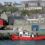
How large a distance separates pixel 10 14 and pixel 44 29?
60cm

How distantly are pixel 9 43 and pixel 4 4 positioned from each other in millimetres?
639

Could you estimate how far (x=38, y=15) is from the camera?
7.36 ft

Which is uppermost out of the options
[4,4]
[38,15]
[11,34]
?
[4,4]

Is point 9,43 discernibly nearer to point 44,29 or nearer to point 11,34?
point 11,34

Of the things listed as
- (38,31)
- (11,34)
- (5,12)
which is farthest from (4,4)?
(38,31)

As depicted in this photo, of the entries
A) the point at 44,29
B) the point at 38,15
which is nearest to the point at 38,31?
the point at 44,29

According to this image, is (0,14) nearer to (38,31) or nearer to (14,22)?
(14,22)

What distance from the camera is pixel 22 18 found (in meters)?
2.23

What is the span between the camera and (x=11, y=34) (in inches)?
87.6

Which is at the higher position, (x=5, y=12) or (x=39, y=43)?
(x=5, y=12)

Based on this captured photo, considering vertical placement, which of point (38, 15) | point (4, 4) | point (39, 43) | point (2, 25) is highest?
point (4, 4)

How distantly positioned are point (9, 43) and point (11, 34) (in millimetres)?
Answer: 147

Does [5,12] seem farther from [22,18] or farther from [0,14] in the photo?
[22,18]

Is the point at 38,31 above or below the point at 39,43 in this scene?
above
